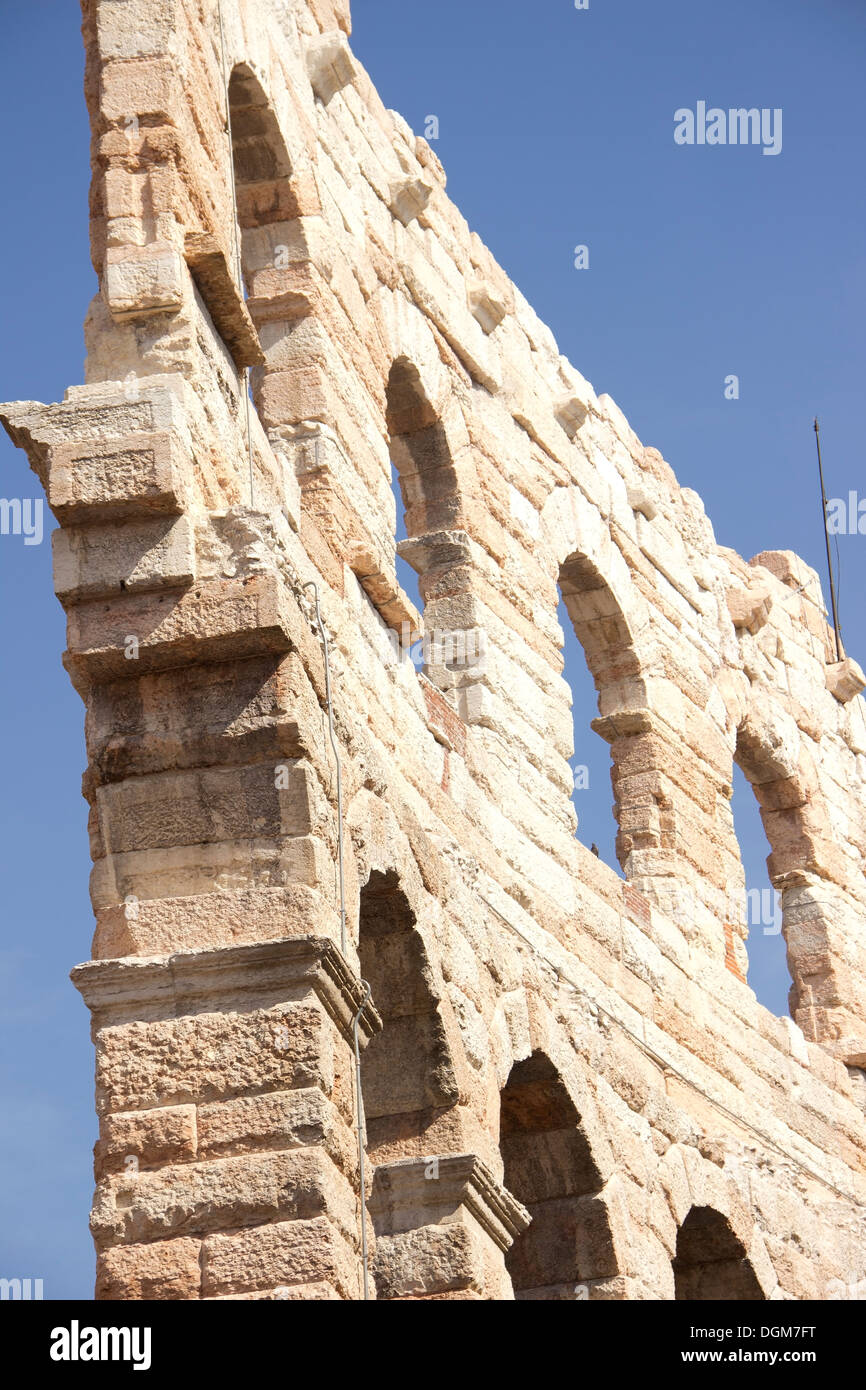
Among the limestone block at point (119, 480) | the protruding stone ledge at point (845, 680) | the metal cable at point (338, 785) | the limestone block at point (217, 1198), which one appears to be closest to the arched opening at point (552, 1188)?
the metal cable at point (338, 785)

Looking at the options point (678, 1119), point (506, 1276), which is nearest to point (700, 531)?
point (678, 1119)

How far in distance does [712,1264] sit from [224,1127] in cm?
502

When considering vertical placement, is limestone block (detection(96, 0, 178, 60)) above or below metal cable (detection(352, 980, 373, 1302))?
above

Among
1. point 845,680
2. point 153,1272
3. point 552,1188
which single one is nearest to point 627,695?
point 552,1188

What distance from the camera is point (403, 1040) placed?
6.93m

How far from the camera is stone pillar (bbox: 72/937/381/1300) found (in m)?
5.20

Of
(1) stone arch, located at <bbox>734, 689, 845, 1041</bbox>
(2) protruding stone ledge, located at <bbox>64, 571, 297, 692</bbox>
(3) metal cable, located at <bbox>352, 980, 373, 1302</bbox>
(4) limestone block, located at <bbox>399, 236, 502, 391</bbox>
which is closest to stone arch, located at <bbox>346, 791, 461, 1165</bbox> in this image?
(3) metal cable, located at <bbox>352, 980, 373, 1302</bbox>

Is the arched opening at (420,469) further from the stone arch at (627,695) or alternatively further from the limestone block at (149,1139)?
the limestone block at (149,1139)

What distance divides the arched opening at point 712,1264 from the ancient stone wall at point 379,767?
0.02 meters

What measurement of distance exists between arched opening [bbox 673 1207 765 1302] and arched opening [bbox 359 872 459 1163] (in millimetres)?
3153

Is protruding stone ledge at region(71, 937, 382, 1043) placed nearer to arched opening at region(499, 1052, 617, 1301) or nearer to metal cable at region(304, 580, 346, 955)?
metal cable at region(304, 580, 346, 955)
